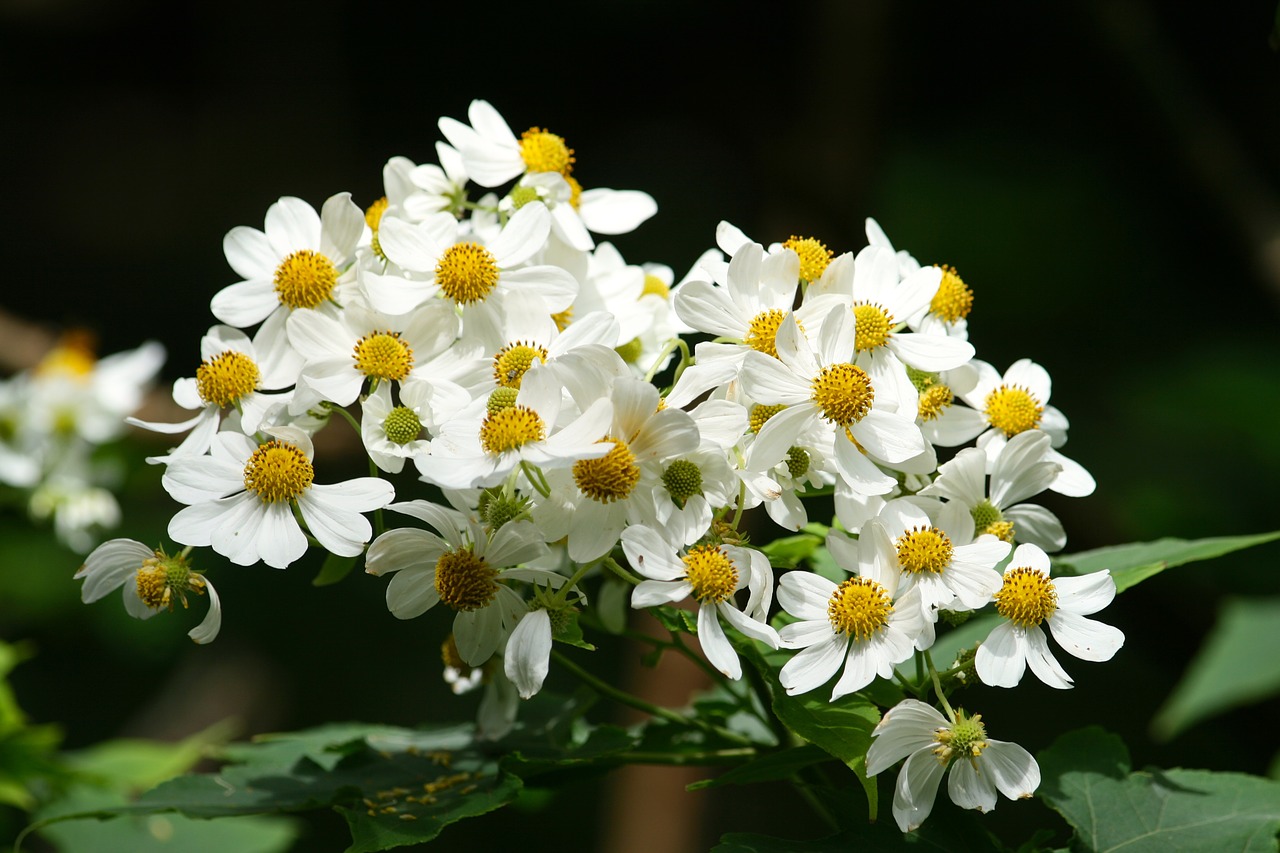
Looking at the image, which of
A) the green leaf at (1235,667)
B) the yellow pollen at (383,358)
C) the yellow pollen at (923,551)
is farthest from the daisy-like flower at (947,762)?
the green leaf at (1235,667)

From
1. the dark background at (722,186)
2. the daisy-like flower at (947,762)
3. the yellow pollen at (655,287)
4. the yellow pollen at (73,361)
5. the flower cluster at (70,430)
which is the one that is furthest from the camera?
the dark background at (722,186)

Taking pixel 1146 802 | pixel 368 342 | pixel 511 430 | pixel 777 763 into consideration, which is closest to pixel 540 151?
pixel 368 342

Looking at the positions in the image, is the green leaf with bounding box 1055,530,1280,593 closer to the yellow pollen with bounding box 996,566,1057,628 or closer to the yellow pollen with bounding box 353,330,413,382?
the yellow pollen with bounding box 996,566,1057,628

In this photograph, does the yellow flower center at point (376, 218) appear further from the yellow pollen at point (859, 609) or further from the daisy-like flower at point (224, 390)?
the yellow pollen at point (859, 609)

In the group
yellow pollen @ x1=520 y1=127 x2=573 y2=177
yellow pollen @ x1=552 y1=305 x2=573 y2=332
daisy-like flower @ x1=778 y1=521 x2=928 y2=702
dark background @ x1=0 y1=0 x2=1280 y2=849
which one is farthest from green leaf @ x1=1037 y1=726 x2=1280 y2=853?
dark background @ x1=0 y1=0 x2=1280 y2=849

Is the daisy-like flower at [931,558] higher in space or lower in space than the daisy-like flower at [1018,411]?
lower

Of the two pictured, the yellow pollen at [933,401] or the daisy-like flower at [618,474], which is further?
the yellow pollen at [933,401]

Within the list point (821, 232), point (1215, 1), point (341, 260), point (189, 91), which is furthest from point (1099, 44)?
point (189, 91)
